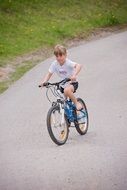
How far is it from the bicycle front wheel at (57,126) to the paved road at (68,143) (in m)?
0.18

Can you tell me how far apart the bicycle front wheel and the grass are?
11461mm

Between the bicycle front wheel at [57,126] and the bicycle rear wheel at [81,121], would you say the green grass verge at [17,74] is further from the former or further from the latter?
the bicycle front wheel at [57,126]

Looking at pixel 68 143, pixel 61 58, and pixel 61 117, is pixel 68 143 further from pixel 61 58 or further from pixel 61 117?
pixel 61 58

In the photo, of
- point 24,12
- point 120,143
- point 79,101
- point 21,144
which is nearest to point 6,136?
point 21,144

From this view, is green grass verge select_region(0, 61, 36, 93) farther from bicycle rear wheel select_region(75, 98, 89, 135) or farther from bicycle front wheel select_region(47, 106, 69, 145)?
bicycle front wheel select_region(47, 106, 69, 145)

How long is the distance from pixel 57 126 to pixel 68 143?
63 centimetres

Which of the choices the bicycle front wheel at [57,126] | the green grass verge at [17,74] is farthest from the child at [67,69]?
the green grass verge at [17,74]

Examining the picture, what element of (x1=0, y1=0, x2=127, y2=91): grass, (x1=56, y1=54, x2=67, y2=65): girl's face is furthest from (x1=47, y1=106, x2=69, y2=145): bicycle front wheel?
(x1=0, y1=0, x2=127, y2=91): grass

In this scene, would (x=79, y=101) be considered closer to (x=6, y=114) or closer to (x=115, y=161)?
(x=115, y=161)

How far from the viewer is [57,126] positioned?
37.9 ft

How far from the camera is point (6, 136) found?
13.3 meters

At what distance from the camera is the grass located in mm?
26578

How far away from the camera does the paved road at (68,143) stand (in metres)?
9.84

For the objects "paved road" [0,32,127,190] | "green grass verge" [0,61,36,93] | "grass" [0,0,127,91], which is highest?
"grass" [0,0,127,91]
